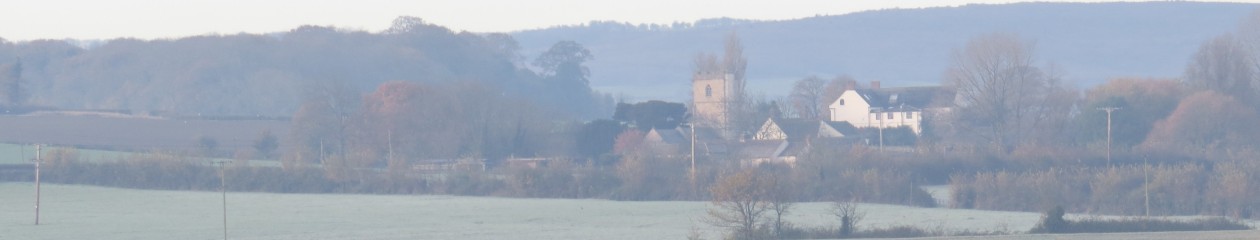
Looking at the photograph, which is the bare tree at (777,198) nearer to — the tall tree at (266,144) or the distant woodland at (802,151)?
the distant woodland at (802,151)

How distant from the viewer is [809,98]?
98812 millimetres

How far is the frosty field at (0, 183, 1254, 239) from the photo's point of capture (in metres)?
36.5

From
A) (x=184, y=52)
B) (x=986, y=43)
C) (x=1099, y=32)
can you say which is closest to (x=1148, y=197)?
(x=986, y=43)

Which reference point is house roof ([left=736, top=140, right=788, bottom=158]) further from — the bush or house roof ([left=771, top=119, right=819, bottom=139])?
the bush

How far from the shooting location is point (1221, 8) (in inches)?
7766

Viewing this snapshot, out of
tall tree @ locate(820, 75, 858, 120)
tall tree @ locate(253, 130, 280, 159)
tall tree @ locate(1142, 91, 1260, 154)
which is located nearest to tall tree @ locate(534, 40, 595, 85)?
tall tree @ locate(820, 75, 858, 120)

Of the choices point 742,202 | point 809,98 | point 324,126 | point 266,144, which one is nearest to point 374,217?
point 742,202

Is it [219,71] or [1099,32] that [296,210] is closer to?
[219,71]

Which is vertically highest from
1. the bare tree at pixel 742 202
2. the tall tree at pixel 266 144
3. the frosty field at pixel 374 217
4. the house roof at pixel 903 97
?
the house roof at pixel 903 97

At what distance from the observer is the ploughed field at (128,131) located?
224ft

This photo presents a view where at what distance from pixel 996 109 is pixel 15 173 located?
1308 inches

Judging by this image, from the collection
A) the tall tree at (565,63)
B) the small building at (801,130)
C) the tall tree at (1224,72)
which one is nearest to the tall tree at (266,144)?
the small building at (801,130)

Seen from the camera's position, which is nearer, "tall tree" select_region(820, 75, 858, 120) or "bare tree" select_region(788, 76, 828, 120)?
"tall tree" select_region(820, 75, 858, 120)

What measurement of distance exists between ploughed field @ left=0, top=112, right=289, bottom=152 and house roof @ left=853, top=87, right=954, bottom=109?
2519cm
